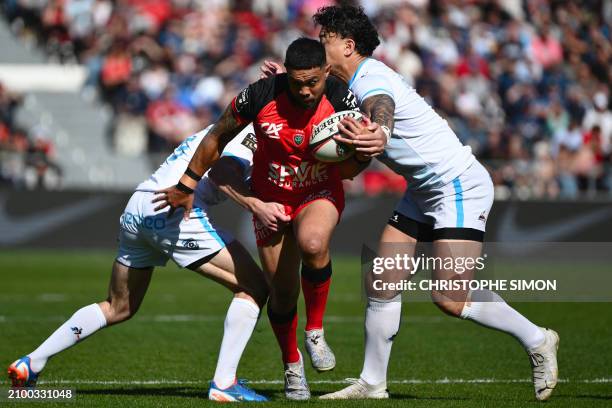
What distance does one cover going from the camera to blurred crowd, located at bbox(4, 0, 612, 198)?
71.5ft

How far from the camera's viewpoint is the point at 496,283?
33.6 feet

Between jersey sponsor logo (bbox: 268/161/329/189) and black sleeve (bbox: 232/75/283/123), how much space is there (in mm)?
429

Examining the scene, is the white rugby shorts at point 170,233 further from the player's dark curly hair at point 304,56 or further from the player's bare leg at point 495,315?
the player's bare leg at point 495,315

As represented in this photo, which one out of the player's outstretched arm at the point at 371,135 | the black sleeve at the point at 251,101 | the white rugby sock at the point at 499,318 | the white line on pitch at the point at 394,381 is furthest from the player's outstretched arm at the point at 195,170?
the white rugby sock at the point at 499,318

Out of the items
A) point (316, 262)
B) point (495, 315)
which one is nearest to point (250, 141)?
point (316, 262)

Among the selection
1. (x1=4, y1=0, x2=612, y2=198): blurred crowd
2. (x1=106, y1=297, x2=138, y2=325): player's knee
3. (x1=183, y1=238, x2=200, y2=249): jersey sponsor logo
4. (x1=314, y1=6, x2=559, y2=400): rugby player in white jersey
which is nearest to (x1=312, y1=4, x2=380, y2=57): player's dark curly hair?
(x1=314, y1=6, x2=559, y2=400): rugby player in white jersey

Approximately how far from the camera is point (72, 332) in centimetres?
754

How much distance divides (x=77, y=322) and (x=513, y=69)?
1782cm

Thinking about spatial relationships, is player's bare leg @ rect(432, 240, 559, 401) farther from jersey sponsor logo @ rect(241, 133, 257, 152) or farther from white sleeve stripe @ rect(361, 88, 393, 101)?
jersey sponsor logo @ rect(241, 133, 257, 152)

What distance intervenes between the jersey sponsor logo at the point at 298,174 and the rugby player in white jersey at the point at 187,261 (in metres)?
0.27

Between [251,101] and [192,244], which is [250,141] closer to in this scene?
[251,101]

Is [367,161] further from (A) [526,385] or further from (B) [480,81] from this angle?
(B) [480,81]

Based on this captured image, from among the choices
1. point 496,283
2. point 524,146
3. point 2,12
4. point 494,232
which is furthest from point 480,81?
point 496,283

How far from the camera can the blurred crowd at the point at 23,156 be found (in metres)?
20.1
